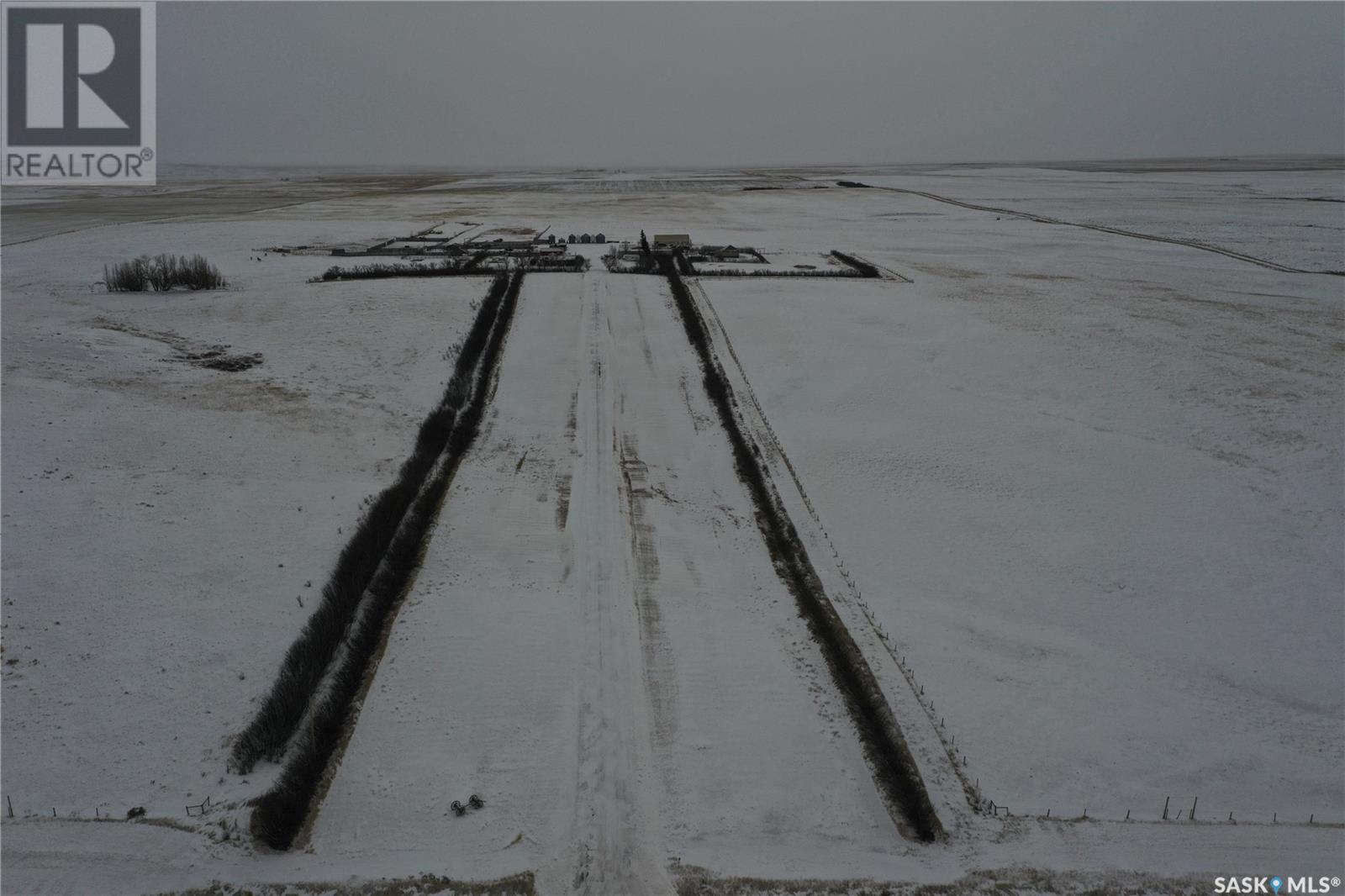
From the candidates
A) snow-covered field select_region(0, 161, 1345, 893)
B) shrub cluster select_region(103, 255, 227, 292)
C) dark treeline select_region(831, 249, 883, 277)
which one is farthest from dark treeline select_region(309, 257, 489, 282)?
dark treeline select_region(831, 249, 883, 277)

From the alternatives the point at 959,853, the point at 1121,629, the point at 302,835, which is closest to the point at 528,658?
the point at 302,835

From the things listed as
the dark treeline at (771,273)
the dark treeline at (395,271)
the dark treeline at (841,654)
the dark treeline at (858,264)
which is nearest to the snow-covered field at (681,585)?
the dark treeline at (841,654)

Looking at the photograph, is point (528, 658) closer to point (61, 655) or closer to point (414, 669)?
point (414, 669)

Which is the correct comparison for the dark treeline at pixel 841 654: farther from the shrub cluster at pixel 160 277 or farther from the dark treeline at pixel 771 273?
the shrub cluster at pixel 160 277

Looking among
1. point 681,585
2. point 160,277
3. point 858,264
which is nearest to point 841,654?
point 681,585

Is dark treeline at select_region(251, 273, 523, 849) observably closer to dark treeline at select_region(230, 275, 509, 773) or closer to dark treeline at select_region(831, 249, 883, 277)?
dark treeline at select_region(230, 275, 509, 773)

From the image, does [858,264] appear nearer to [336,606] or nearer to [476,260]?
[476,260]
